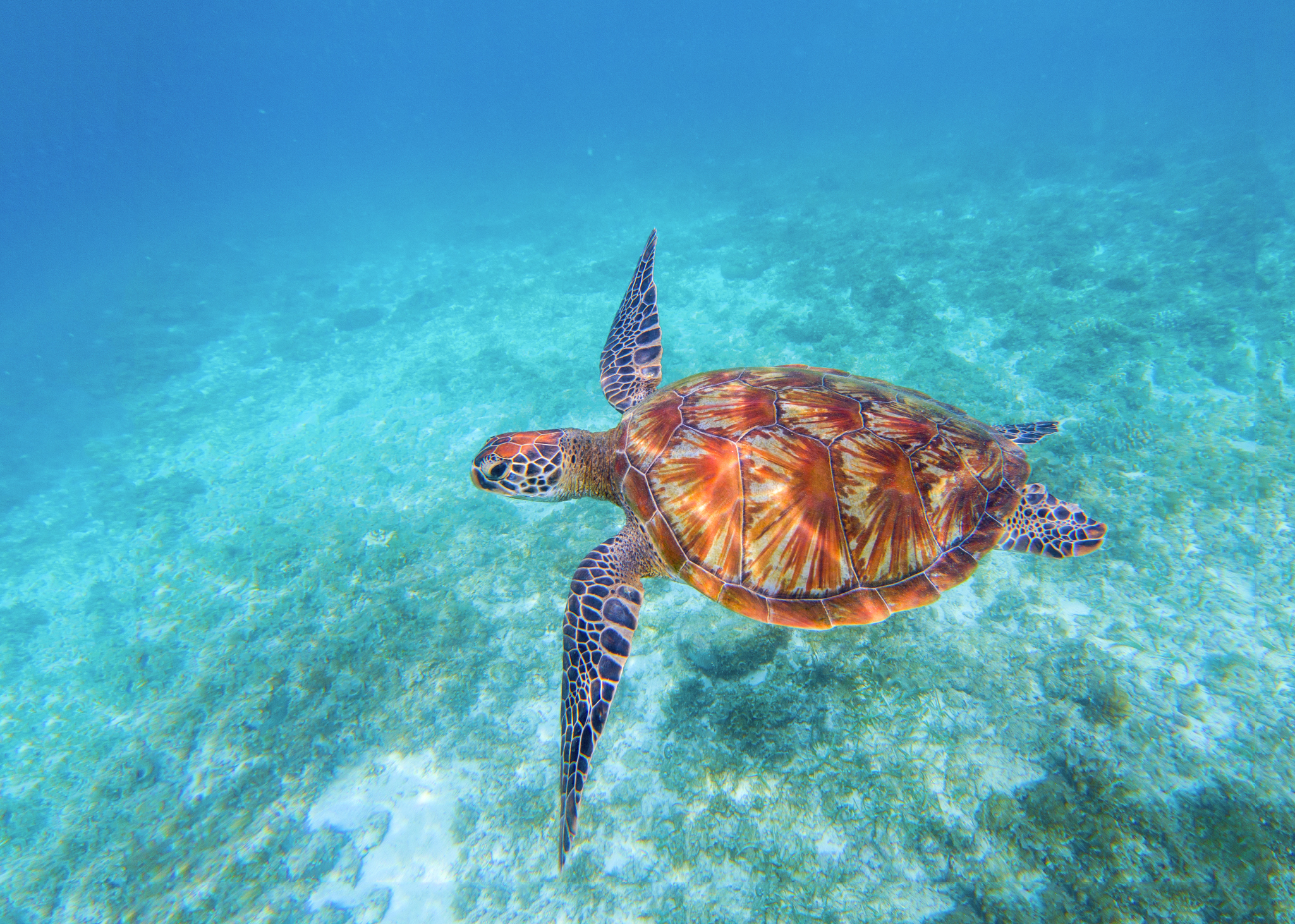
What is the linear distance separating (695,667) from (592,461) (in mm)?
Answer: 1621

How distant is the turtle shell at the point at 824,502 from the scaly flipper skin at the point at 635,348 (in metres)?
1.29

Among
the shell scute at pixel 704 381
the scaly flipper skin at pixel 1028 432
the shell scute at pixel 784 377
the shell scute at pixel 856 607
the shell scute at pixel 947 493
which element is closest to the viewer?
the shell scute at pixel 856 607

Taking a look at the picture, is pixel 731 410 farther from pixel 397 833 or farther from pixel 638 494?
pixel 397 833

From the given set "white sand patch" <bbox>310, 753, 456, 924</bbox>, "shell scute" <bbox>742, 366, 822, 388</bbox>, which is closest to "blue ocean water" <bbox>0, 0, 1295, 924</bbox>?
"white sand patch" <bbox>310, 753, 456, 924</bbox>

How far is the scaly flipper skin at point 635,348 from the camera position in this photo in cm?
405

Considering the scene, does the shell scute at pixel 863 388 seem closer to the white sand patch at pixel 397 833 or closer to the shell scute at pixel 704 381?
the shell scute at pixel 704 381

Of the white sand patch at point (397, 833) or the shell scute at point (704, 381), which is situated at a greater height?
the shell scute at point (704, 381)

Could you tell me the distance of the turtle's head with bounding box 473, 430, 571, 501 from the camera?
3.20 metres

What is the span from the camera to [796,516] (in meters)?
2.51

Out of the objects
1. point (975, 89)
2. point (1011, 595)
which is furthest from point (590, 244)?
point (975, 89)

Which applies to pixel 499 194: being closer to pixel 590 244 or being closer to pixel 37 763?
pixel 590 244

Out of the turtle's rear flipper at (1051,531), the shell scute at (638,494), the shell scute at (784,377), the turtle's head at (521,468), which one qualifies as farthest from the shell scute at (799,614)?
the turtle's head at (521,468)

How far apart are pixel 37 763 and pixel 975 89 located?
48756 mm

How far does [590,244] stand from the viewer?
12.9 metres
